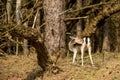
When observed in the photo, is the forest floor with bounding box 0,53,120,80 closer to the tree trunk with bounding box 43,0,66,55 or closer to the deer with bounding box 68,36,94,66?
the deer with bounding box 68,36,94,66

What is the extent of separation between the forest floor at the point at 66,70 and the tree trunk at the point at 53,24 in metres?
0.62

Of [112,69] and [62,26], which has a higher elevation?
[62,26]

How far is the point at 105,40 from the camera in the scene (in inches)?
811

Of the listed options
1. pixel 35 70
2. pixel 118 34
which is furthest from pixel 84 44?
pixel 118 34

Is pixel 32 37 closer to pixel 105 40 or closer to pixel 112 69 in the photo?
pixel 112 69

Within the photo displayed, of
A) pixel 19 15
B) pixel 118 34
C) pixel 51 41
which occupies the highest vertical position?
pixel 19 15

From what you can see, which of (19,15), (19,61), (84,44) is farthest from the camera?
(19,61)

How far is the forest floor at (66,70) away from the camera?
10650 mm

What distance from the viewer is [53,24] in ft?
40.6

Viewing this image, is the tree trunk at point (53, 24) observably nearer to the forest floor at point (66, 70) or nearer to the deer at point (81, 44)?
the forest floor at point (66, 70)

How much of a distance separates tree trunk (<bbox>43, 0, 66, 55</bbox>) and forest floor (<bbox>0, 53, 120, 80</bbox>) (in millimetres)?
616

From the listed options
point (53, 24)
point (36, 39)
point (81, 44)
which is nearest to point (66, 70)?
point (81, 44)

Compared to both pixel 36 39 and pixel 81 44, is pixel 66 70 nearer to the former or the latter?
pixel 81 44

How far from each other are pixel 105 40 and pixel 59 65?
936cm
